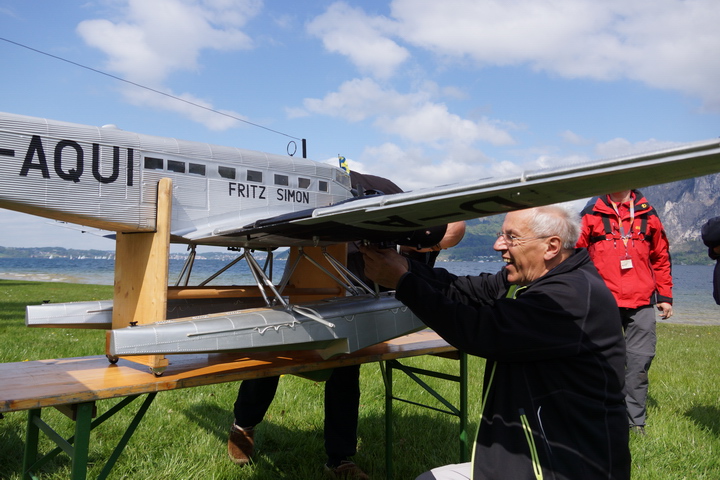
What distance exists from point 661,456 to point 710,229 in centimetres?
203

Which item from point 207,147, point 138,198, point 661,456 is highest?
point 207,147

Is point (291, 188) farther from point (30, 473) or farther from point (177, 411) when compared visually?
point (177, 411)

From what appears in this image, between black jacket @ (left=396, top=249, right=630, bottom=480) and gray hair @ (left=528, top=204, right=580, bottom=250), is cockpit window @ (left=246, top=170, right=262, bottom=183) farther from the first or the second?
gray hair @ (left=528, top=204, right=580, bottom=250)

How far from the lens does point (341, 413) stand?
4227 millimetres

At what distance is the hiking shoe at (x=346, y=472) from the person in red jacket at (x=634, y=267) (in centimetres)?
283

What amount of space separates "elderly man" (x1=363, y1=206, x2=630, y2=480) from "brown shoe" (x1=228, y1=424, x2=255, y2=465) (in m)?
2.53

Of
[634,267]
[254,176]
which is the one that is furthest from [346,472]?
[634,267]

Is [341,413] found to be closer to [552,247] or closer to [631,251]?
[552,247]

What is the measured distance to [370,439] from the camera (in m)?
5.12

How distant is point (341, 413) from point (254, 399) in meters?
0.76

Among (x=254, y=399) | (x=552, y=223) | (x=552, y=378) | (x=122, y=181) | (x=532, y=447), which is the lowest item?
(x=254, y=399)

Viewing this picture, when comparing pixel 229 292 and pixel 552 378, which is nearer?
pixel 552 378

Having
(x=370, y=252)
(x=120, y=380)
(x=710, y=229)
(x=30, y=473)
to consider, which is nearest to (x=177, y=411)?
(x=30, y=473)

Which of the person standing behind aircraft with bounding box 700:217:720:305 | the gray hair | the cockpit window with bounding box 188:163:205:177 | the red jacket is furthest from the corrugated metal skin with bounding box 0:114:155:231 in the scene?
the person standing behind aircraft with bounding box 700:217:720:305
